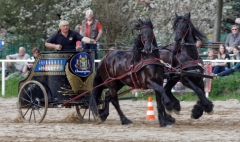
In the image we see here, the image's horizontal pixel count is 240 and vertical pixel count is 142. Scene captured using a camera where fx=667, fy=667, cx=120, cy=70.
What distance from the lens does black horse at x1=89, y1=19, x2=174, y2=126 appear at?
39.1 ft

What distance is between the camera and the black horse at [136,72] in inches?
469

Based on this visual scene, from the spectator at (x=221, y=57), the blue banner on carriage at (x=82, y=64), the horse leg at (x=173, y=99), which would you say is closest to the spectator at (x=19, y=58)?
the spectator at (x=221, y=57)

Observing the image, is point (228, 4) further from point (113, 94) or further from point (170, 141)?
point (170, 141)

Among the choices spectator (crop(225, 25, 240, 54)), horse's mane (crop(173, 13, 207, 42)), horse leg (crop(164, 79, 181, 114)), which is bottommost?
horse leg (crop(164, 79, 181, 114))

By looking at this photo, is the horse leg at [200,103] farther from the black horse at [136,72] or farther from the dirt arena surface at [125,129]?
the black horse at [136,72]

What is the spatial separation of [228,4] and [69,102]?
55.3 feet

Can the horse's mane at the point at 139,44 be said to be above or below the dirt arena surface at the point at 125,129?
above

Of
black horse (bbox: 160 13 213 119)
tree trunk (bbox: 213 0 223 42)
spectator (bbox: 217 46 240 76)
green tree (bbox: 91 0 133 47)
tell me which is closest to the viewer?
black horse (bbox: 160 13 213 119)

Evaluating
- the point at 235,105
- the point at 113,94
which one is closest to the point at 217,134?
the point at 113,94

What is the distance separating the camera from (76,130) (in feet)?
37.5

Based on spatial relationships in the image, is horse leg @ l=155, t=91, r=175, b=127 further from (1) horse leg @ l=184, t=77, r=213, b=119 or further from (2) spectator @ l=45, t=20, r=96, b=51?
(2) spectator @ l=45, t=20, r=96, b=51

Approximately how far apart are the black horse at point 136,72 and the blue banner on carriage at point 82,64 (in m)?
0.26

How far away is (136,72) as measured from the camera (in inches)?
479

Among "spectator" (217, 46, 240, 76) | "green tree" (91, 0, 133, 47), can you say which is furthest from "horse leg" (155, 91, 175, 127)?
"green tree" (91, 0, 133, 47)
